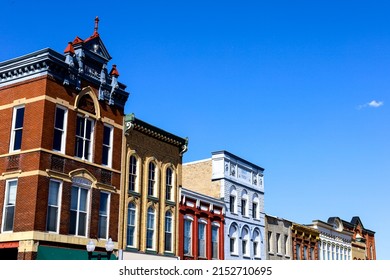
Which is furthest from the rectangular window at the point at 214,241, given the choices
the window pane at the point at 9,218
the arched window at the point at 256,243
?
the window pane at the point at 9,218

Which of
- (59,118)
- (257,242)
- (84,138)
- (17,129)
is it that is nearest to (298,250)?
(257,242)

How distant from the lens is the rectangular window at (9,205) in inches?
992

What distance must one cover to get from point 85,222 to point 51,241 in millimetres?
2530

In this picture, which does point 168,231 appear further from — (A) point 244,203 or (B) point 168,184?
(A) point 244,203

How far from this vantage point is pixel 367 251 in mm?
65938

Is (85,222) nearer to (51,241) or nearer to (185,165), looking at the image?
(51,241)

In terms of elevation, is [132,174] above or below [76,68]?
below

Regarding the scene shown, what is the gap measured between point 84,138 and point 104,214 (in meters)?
3.99

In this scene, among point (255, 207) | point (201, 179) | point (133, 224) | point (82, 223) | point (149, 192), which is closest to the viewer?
point (82, 223)

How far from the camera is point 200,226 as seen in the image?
35.9m

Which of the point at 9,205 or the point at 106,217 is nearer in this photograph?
the point at 9,205

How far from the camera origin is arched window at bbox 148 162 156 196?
32.1 m

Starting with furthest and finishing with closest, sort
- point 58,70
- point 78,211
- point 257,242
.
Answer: point 257,242 < point 78,211 < point 58,70
